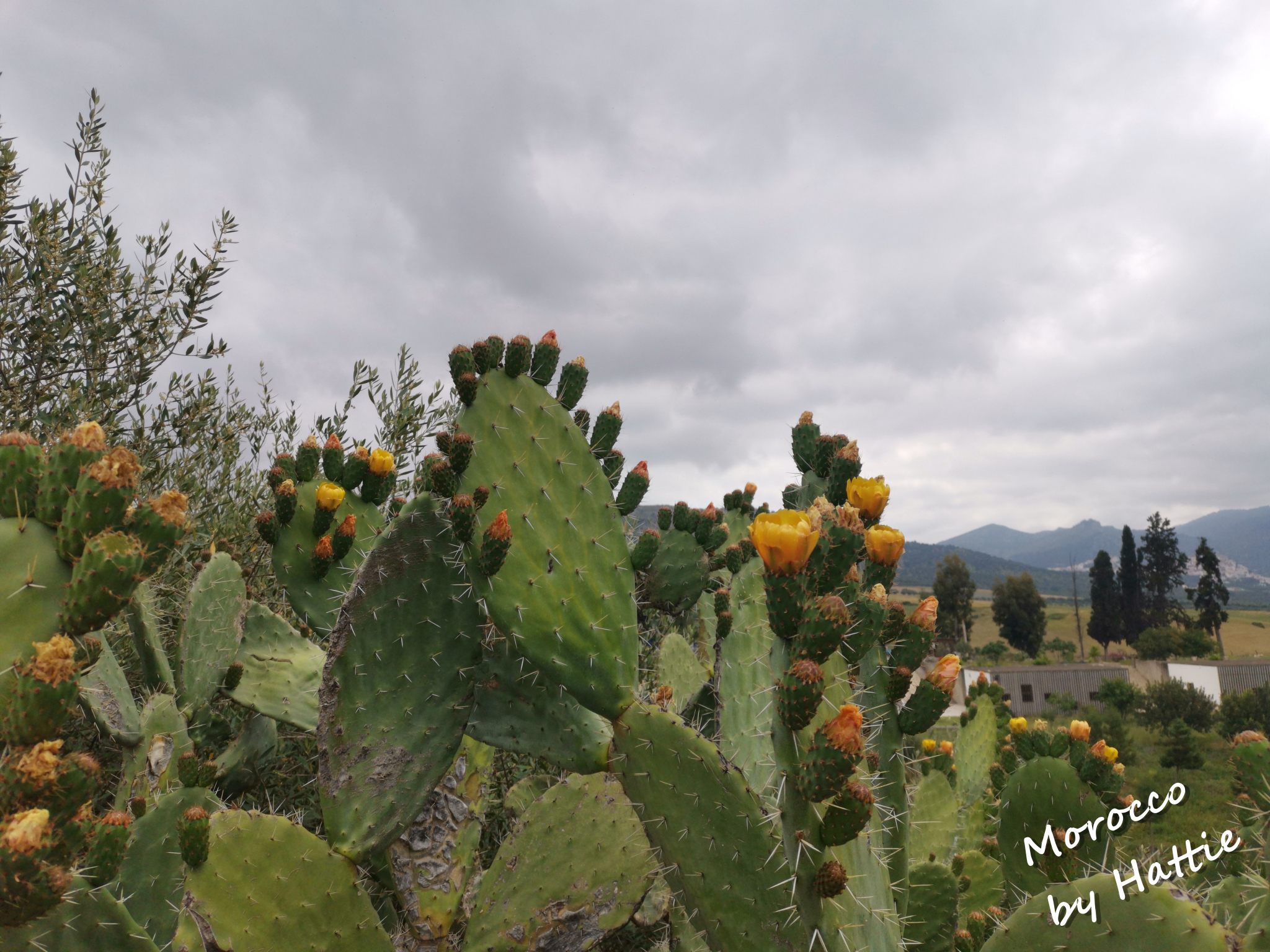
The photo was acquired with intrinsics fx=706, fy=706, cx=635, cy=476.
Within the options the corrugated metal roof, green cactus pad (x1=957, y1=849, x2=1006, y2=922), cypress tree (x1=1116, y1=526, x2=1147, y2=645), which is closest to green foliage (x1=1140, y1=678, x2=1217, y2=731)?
the corrugated metal roof

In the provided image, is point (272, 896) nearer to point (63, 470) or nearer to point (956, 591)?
point (63, 470)

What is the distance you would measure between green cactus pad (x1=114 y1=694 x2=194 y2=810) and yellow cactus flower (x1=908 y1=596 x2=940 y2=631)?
2.51 metres

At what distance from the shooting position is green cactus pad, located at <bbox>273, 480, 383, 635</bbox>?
2570mm

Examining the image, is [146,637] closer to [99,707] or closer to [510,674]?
[99,707]

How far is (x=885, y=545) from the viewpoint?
159cm

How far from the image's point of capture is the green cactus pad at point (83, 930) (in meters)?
1.34

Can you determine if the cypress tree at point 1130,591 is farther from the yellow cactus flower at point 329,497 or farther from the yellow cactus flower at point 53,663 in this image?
the yellow cactus flower at point 53,663

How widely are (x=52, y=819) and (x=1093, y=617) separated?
6550 cm

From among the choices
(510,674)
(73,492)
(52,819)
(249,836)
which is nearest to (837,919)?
(510,674)

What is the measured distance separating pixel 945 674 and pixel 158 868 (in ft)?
7.52

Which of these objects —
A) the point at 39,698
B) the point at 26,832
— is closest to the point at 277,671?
the point at 39,698

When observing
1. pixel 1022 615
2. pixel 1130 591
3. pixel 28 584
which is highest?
pixel 28 584

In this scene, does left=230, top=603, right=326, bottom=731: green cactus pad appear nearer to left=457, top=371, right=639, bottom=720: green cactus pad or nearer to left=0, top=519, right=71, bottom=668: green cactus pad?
left=457, top=371, right=639, bottom=720: green cactus pad

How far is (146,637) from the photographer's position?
9.00ft
